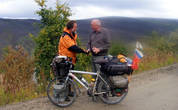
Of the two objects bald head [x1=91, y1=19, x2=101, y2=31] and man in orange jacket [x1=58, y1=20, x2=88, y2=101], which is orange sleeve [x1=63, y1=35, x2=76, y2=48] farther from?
bald head [x1=91, y1=19, x2=101, y2=31]

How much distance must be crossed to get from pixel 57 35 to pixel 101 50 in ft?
8.72

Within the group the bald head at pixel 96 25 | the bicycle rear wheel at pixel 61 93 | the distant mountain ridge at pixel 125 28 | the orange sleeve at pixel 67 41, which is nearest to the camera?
the orange sleeve at pixel 67 41

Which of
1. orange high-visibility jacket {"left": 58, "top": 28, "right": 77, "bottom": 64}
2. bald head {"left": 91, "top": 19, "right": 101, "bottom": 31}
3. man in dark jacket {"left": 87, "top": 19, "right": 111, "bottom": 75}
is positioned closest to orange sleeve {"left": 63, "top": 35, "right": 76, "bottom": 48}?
orange high-visibility jacket {"left": 58, "top": 28, "right": 77, "bottom": 64}

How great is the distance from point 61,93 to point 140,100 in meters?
1.97

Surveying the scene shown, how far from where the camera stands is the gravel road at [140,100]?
4129 millimetres

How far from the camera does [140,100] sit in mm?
Answer: 4562

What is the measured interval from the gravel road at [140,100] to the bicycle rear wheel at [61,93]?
131mm

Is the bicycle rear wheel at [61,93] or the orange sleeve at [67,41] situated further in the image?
the bicycle rear wheel at [61,93]

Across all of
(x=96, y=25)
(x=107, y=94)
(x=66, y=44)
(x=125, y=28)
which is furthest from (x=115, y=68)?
(x=125, y=28)

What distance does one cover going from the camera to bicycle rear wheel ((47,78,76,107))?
4094mm

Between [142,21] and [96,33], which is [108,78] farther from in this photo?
[142,21]

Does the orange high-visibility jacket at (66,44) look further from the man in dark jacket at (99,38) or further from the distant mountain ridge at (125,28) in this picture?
the distant mountain ridge at (125,28)

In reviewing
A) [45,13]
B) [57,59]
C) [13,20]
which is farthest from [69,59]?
[13,20]

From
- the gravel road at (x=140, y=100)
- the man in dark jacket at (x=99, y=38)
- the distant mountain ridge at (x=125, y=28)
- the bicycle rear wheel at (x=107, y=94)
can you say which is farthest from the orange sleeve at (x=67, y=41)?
the distant mountain ridge at (x=125, y=28)
